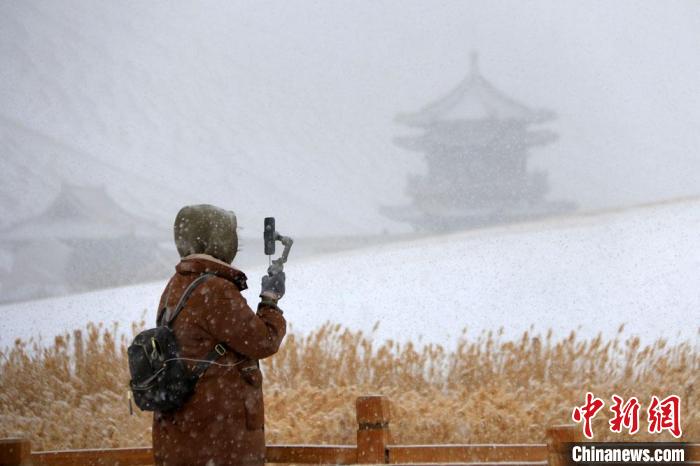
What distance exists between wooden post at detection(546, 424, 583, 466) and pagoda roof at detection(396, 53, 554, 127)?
22.4ft

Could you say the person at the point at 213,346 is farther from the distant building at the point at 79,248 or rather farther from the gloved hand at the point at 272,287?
the distant building at the point at 79,248

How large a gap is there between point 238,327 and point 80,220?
718 centimetres

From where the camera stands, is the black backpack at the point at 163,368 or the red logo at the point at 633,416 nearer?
the black backpack at the point at 163,368

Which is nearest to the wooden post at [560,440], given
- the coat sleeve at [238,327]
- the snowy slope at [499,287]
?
the coat sleeve at [238,327]

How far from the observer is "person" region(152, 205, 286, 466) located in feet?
6.90

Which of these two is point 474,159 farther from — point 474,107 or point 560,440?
point 560,440

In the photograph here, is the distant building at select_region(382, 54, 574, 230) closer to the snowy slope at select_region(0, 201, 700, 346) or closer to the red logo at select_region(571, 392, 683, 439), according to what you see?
the snowy slope at select_region(0, 201, 700, 346)

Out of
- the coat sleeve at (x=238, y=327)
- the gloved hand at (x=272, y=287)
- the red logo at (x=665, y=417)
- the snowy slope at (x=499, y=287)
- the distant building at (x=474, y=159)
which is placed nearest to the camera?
the coat sleeve at (x=238, y=327)

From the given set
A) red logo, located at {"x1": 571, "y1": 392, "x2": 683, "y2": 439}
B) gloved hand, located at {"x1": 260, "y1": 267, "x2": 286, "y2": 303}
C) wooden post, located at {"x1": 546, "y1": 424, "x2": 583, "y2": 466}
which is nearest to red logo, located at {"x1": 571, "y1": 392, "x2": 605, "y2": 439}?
red logo, located at {"x1": 571, "y1": 392, "x2": 683, "y2": 439}

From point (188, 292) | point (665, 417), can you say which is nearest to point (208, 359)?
point (188, 292)

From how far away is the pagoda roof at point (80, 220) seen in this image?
353 inches

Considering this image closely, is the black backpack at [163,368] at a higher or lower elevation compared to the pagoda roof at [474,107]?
lower

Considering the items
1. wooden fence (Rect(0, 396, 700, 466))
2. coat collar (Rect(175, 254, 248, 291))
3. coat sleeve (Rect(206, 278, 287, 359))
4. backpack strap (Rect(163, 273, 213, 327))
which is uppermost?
coat collar (Rect(175, 254, 248, 291))

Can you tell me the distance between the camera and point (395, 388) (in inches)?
193
